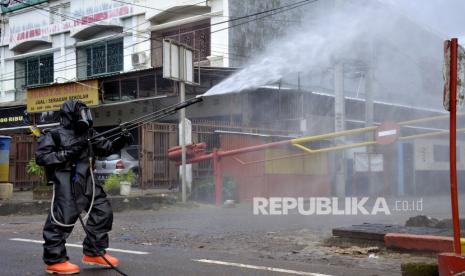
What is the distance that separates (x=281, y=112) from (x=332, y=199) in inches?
156

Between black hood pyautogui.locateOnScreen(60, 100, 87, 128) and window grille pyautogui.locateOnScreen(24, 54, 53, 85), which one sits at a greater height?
window grille pyautogui.locateOnScreen(24, 54, 53, 85)

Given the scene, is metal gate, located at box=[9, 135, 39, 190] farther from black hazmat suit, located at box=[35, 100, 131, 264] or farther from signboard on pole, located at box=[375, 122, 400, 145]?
black hazmat suit, located at box=[35, 100, 131, 264]

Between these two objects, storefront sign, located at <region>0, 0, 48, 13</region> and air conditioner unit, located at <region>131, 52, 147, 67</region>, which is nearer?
air conditioner unit, located at <region>131, 52, 147, 67</region>

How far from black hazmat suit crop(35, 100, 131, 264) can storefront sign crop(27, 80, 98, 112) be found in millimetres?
14543

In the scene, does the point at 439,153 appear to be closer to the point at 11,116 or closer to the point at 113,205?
the point at 113,205

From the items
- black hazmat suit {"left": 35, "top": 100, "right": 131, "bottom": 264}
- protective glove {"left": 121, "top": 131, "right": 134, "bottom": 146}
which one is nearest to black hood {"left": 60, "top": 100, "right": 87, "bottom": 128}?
black hazmat suit {"left": 35, "top": 100, "right": 131, "bottom": 264}

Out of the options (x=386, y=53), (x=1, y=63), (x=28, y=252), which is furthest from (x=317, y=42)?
(x=1, y=63)

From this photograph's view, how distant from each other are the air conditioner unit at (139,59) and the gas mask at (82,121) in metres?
16.9

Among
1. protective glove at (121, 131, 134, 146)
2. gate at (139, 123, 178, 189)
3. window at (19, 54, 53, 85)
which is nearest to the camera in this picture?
protective glove at (121, 131, 134, 146)

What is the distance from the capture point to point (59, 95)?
68.0 feet

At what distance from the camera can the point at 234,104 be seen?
18844mm

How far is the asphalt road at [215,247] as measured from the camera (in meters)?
5.75

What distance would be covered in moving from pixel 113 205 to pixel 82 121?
724cm

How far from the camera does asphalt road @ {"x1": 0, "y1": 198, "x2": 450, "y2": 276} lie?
5754mm
